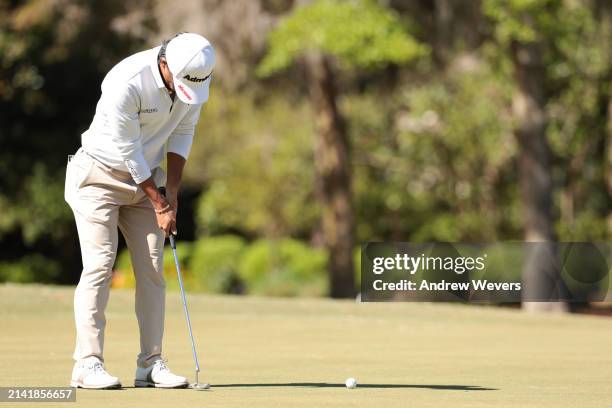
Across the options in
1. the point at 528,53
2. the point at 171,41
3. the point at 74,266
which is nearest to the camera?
the point at 171,41

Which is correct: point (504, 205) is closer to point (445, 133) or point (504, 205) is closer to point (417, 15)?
point (445, 133)

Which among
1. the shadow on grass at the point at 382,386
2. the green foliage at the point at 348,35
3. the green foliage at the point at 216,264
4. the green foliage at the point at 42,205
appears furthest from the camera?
the green foliage at the point at 216,264

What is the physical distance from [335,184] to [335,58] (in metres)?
2.75

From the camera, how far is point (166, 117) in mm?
8250

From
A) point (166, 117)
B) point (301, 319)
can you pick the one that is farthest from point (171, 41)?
point (301, 319)

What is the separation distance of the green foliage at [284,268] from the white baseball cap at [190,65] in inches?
851

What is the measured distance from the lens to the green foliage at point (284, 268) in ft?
98.8

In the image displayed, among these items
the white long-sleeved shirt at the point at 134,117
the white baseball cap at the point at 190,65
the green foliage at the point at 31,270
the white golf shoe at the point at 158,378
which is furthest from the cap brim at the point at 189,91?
the green foliage at the point at 31,270

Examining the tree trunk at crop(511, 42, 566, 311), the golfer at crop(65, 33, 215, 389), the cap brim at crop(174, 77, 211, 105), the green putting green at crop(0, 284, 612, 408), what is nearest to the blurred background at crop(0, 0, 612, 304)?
the tree trunk at crop(511, 42, 566, 311)


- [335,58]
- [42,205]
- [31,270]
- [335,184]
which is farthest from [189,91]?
[31,270]

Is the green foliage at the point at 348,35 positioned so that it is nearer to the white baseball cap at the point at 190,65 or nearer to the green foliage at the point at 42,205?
the green foliage at the point at 42,205

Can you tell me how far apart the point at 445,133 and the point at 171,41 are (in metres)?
24.3

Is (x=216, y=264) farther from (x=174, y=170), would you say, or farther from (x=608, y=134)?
(x=174, y=170)

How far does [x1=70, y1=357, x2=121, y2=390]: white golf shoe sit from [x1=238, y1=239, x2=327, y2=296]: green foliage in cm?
2145
